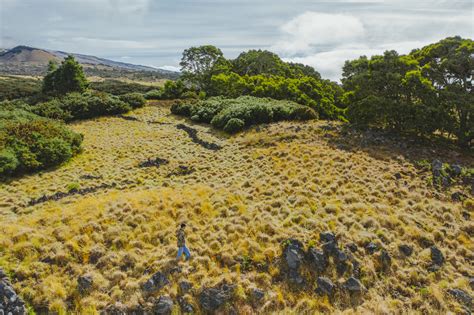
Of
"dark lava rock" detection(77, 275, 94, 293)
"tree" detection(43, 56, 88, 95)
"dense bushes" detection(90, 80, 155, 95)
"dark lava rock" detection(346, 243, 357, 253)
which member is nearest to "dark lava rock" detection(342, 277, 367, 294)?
"dark lava rock" detection(346, 243, 357, 253)

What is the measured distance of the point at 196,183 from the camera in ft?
60.4

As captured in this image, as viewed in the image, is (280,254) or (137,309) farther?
(280,254)

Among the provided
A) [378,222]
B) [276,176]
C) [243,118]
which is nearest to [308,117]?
[243,118]

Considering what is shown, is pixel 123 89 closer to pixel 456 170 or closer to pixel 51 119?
pixel 51 119

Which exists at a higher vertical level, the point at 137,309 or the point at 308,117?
the point at 308,117

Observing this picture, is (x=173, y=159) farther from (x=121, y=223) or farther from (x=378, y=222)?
(x=378, y=222)

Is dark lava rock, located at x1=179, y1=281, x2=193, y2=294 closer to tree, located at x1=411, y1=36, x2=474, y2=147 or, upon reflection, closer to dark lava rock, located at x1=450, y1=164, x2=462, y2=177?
dark lava rock, located at x1=450, y1=164, x2=462, y2=177

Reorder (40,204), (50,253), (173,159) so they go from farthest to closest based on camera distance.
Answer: (173,159) → (40,204) → (50,253)

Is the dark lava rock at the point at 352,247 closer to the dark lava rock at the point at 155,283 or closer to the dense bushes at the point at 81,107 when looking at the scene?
the dark lava rock at the point at 155,283

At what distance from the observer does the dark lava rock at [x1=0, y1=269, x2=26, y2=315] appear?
8648 mm

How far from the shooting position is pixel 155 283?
9992mm

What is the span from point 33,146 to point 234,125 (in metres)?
17.6

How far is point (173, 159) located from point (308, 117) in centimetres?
1545

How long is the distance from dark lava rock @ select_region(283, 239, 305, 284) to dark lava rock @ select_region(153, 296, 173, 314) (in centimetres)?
449
